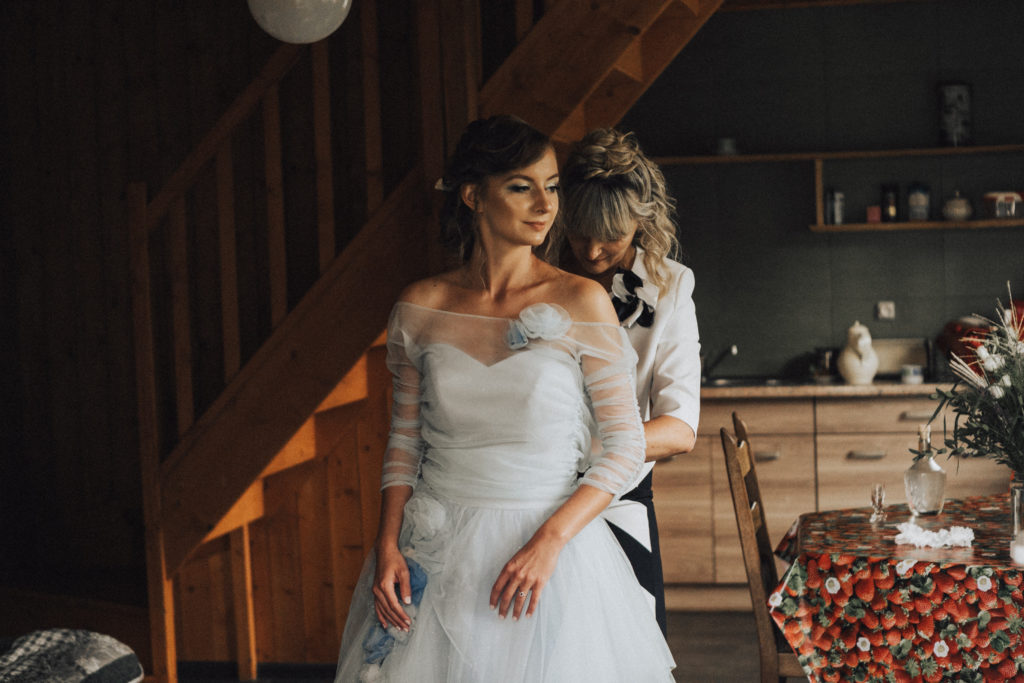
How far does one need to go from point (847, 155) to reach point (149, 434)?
3439mm

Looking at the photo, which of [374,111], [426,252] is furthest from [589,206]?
[374,111]

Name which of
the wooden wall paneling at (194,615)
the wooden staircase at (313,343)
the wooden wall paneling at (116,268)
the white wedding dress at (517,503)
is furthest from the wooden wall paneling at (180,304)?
the white wedding dress at (517,503)

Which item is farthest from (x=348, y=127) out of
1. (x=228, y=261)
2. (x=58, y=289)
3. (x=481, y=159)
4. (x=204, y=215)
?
(x=481, y=159)

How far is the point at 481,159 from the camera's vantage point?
1677 millimetres

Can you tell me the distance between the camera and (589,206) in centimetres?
194

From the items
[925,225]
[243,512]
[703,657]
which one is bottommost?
[703,657]

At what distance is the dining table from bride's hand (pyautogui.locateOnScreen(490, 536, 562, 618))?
3.24 ft

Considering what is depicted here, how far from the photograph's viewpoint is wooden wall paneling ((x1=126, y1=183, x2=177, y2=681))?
330cm

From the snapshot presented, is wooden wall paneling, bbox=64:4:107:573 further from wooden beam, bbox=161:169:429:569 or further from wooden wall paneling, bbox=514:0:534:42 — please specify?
wooden wall paneling, bbox=514:0:534:42

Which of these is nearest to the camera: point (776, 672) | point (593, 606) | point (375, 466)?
point (593, 606)

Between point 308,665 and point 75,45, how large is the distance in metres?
2.89

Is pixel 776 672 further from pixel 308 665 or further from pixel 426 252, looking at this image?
pixel 308 665

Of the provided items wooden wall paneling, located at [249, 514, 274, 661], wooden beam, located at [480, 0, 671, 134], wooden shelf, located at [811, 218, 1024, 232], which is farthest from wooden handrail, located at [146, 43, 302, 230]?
wooden shelf, located at [811, 218, 1024, 232]

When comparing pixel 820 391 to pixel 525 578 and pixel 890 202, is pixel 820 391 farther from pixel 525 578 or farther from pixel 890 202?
pixel 525 578
